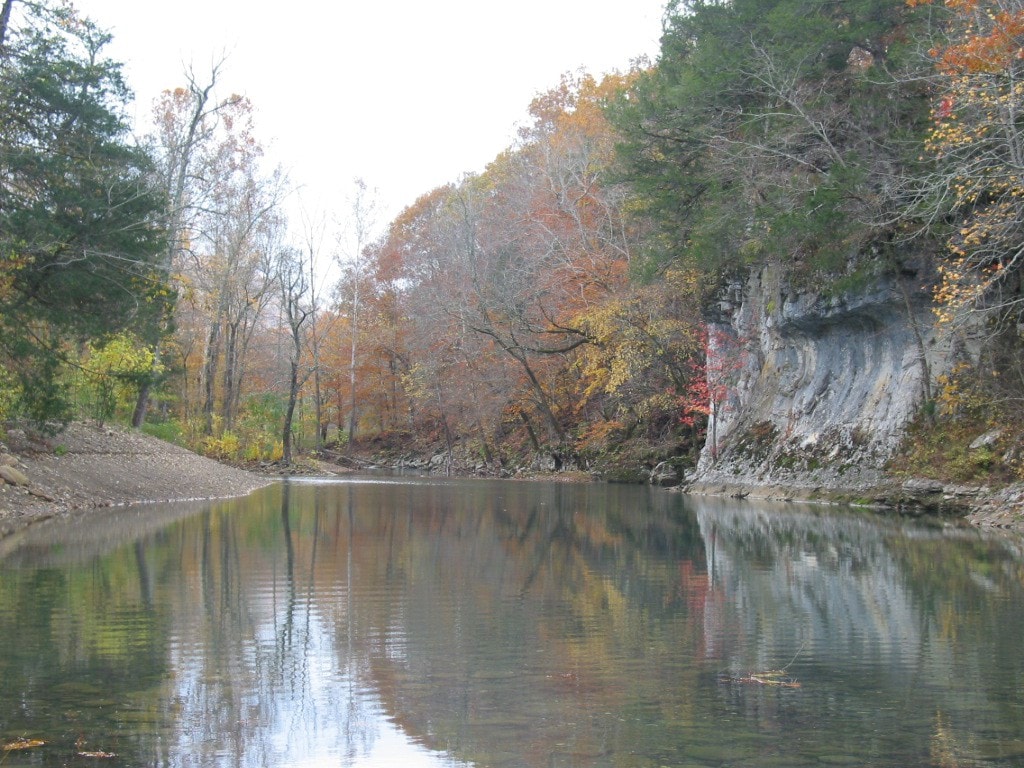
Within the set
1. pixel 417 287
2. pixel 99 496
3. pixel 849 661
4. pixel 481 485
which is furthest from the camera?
pixel 417 287

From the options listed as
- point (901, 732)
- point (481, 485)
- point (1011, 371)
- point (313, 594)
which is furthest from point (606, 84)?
point (901, 732)

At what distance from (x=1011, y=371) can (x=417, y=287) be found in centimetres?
3991

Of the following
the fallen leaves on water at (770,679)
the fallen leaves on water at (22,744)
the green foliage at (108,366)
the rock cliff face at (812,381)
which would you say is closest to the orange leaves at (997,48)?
the rock cliff face at (812,381)

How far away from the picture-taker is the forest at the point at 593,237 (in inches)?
717

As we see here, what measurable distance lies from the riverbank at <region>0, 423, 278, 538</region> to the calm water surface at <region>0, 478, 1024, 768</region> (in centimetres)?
488

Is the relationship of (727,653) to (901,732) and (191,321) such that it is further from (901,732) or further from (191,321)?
(191,321)

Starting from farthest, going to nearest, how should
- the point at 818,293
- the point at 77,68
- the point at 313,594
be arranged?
the point at 818,293
the point at 77,68
the point at 313,594

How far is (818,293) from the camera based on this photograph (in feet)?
90.8

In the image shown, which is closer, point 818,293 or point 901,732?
point 901,732

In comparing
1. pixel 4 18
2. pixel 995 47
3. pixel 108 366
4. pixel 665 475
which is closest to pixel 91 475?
pixel 108 366

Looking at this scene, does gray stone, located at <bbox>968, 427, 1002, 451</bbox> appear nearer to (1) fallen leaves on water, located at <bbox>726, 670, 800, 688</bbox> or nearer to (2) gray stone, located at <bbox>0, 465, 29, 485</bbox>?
(1) fallen leaves on water, located at <bbox>726, 670, 800, 688</bbox>

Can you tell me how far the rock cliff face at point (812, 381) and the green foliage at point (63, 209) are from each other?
16439 millimetres

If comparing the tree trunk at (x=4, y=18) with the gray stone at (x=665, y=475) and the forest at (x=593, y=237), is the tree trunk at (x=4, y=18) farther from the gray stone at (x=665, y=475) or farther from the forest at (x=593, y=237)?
the gray stone at (x=665, y=475)

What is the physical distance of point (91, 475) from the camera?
22797 millimetres
